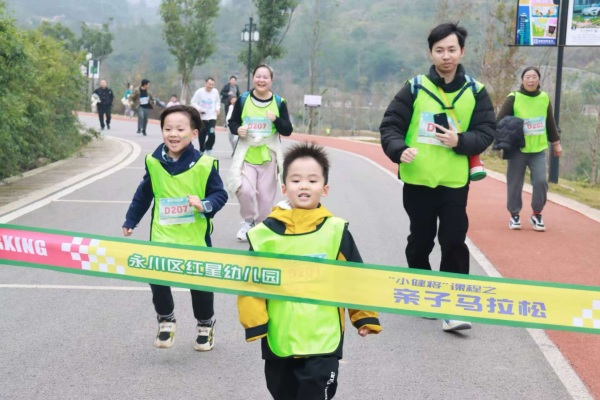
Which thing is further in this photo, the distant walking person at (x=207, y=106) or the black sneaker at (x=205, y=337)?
the distant walking person at (x=207, y=106)

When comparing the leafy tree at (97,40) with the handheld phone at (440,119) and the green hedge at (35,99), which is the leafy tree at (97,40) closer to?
the green hedge at (35,99)

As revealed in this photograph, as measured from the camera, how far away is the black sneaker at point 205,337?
19.2 ft

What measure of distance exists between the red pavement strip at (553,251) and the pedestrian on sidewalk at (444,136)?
842 mm

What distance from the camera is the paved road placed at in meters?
5.21

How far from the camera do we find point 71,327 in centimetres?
643

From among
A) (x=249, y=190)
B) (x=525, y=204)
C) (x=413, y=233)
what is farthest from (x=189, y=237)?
(x=525, y=204)

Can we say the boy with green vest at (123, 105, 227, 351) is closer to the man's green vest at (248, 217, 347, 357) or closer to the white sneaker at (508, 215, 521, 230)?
the man's green vest at (248, 217, 347, 357)

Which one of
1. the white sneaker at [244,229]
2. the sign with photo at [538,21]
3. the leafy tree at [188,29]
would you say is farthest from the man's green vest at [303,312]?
the leafy tree at [188,29]

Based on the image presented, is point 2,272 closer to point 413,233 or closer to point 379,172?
point 413,233

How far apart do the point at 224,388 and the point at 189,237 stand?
96 centimetres

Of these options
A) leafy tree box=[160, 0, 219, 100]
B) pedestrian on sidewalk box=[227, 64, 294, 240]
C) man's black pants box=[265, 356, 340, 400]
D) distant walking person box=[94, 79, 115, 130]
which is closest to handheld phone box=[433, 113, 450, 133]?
man's black pants box=[265, 356, 340, 400]

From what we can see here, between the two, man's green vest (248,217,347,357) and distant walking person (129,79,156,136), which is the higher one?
man's green vest (248,217,347,357)

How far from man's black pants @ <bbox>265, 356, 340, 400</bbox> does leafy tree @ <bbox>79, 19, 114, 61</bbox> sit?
67759 mm

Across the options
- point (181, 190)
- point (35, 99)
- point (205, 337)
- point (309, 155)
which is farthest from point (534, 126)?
point (35, 99)
